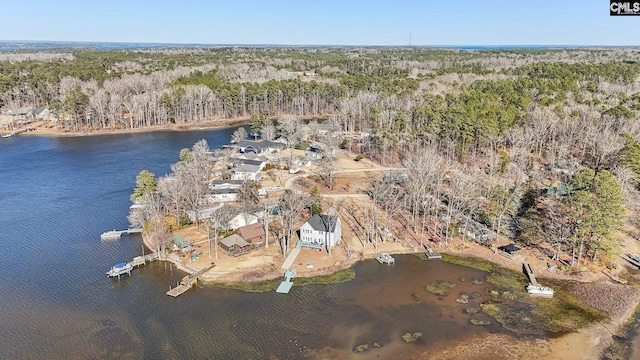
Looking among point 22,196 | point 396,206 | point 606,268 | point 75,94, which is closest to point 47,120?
point 75,94

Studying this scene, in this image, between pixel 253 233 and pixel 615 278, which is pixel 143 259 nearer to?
pixel 253 233

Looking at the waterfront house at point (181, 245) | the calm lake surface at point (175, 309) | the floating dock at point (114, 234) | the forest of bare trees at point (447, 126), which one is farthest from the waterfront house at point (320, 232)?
the floating dock at point (114, 234)

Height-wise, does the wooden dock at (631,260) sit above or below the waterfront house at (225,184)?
below

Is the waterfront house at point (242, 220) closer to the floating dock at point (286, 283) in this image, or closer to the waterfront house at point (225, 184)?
the waterfront house at point (225, 184)

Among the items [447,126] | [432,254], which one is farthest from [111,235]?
[447,126]

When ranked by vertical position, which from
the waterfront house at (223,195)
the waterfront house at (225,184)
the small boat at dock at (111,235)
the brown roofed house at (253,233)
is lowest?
→ the small boat at dock at (111,235)

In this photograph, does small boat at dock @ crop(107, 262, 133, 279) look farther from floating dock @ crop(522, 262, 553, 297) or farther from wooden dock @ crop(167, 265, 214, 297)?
floating dock @ crop(522, 262, 553, 297)
